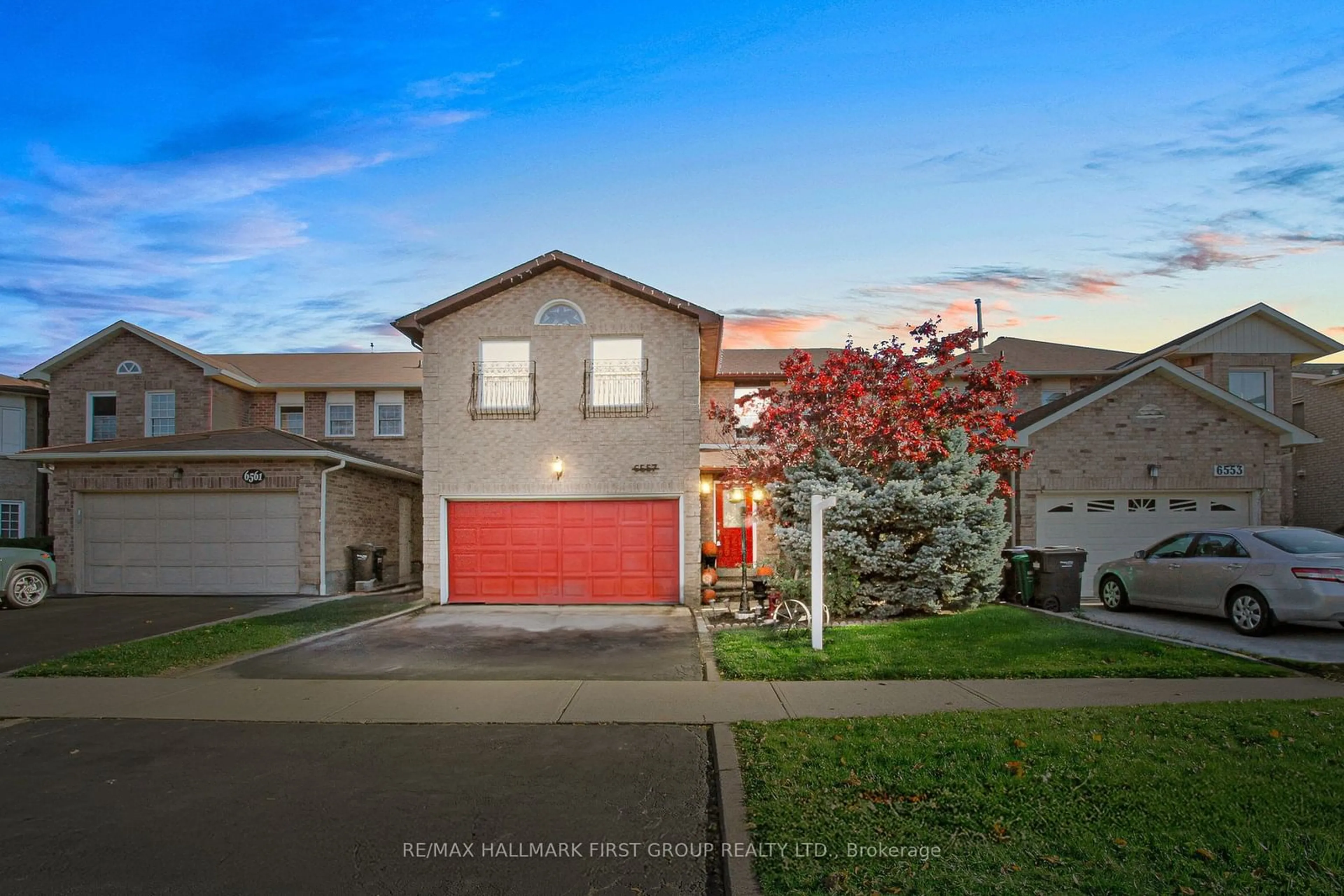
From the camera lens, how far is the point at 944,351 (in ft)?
43.1

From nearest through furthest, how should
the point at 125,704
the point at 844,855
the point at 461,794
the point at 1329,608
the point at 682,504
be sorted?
the point at 844,855 < the point at 461,794 < the point at 125,704 < the point at 1329,608 < the point at 682,504

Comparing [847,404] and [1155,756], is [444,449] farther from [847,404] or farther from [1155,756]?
[1155,756]

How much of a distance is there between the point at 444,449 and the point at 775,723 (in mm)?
10961

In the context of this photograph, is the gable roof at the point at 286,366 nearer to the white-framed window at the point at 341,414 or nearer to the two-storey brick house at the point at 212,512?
the white-framed window at the point at 341,414

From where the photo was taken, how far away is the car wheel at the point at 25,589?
15203 millimetres

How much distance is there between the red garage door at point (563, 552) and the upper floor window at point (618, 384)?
1.81 metres

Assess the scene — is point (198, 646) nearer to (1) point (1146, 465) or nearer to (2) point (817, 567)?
(2) point (817, 567)

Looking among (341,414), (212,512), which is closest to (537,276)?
(212,512)

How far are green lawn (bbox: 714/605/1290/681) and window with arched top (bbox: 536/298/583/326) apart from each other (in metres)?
7.61

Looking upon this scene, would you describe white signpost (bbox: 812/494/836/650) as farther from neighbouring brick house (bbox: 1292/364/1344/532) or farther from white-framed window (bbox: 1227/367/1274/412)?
neighbouring brick house (bbox: 1292/364/1344/532)

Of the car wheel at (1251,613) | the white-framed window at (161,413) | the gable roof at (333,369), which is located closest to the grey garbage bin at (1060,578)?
the car wheel at (1251,613)

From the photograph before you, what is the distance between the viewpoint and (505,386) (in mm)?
16000

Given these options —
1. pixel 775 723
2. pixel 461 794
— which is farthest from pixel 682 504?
pixel 461 794

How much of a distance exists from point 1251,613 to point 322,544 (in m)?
16.4
